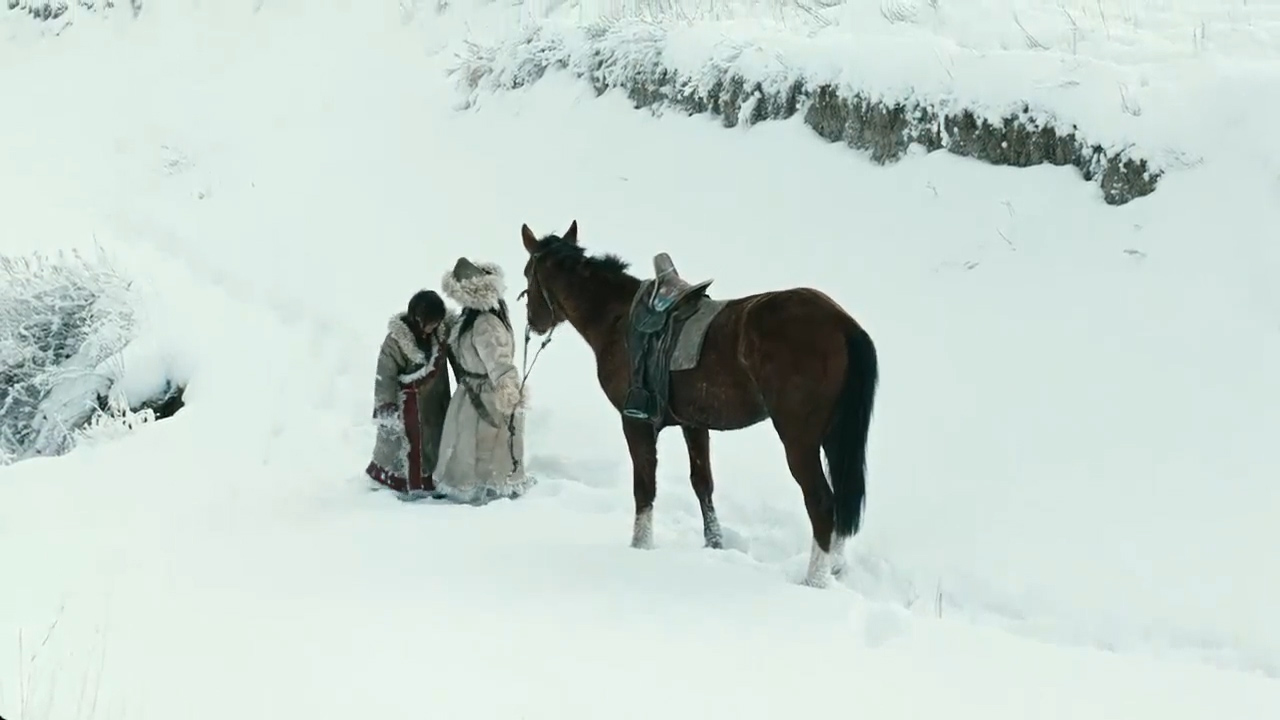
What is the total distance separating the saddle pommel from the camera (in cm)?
601

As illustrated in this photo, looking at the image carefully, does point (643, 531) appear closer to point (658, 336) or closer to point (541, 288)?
→ point (658, 336)

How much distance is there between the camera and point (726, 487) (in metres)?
7.07

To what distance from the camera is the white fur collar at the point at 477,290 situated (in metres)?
7.08

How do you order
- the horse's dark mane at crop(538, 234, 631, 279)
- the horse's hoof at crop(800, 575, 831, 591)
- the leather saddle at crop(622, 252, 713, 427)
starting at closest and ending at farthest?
the horse's hoof at crop(800, 575, 831, 591)
the leather saddle at crop(622, 252, 713, 427)
the horse's dark mane at crop(538, 234, 631, 279)

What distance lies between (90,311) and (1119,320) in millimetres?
8929

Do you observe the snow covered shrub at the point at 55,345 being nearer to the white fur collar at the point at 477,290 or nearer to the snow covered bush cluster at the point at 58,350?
the snow covered bush cluster at the point at 58,350

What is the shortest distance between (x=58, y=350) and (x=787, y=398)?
321 inches

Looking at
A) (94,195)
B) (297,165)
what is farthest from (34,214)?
(297,165)

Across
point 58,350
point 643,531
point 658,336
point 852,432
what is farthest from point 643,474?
point 58,350

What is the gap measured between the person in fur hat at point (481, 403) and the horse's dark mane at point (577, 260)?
573 millimetres

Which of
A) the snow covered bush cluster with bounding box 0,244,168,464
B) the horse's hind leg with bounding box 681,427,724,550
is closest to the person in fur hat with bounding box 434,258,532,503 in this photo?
the horse's hind leg with bounding box 681,427,724,550

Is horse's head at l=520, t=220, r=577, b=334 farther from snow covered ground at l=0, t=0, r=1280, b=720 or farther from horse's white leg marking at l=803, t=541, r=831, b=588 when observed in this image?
horse's white leg marking at l=803, t=541, r=831, b=588

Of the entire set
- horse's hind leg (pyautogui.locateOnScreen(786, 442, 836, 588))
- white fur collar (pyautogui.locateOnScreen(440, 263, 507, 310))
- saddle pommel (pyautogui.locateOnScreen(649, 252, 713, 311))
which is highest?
saddle pommel (pyautogui.locateOnScreen(649, 252, 713, 311))

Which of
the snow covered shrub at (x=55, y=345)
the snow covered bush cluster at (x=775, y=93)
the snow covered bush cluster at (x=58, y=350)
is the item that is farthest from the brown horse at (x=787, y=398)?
the snow covered shrub at (x=55, y=345)
